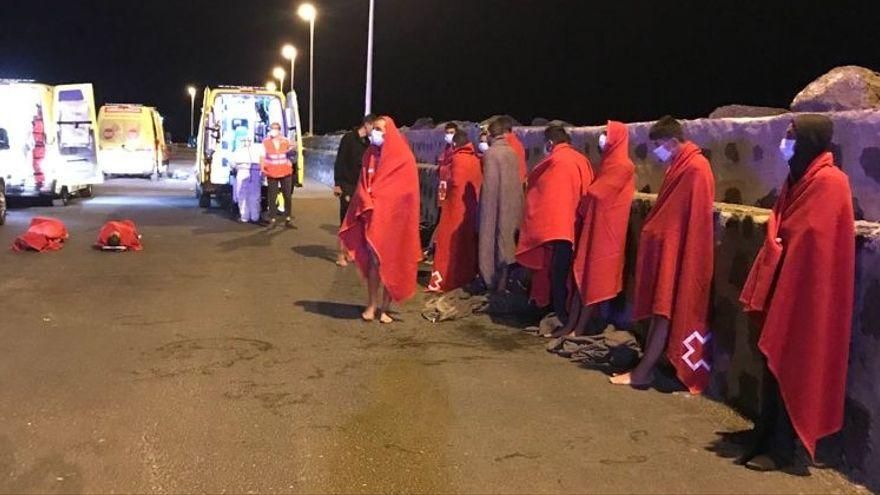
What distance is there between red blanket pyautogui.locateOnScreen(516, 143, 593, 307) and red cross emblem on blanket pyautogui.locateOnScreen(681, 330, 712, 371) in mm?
1900

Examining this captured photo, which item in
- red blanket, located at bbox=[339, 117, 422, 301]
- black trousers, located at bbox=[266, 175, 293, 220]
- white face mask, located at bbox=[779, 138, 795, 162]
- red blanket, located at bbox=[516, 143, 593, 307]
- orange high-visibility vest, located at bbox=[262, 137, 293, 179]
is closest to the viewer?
white face mask, located at bbox=[779, 138, 795, 162]

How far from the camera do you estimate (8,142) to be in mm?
18734

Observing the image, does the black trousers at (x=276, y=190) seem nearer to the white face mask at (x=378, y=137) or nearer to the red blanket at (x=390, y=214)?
the red blanket at (x=390, y=214)

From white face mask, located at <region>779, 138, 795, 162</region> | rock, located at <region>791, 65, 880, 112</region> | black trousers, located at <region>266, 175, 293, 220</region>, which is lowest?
black trousers, located at <region>266, 175, 293, 220</region>

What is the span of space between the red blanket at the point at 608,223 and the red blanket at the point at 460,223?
2479 millimetres

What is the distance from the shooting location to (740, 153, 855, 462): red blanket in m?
4.80

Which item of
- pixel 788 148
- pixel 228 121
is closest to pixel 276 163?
pixel 228 121

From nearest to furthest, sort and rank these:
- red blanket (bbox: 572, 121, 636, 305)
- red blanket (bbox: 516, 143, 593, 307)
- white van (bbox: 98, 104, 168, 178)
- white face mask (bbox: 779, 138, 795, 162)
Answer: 1. white face mask (bbox: 779, 138, 795, 162)
2. red blanket (bbox: 572, 121, 636, 305)
3. red blanket (bbox: 516, 143, 593, 307)
4. white van (bbox: 98, 104, 168, 178)

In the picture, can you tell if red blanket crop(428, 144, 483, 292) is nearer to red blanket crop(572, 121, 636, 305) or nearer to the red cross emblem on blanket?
red blanket crop(572, 121, 636, 305)

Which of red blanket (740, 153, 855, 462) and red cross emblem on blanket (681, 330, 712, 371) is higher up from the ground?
red blanket (740, 153, 855, 462)


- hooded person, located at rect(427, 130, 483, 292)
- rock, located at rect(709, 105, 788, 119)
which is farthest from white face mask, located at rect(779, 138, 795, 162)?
hooded person, located at rect(427, 130, 483, 292)

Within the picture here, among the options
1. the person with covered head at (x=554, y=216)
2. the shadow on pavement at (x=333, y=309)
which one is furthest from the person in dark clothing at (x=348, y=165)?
the person with covered head at (x=554, y=216)

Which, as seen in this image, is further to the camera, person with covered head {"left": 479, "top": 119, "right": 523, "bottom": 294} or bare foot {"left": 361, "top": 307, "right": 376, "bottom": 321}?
person with covered head {"left": 479, "top": 119, "right": 523, "bottom": 294}

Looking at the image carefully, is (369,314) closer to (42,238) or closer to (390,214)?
(390,214)
